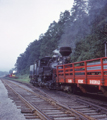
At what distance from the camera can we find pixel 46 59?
627 inches

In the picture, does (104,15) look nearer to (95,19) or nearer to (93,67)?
(95,19)

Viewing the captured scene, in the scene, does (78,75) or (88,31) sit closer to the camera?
(78,75)

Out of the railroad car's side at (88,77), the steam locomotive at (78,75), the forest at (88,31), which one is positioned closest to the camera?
the railroad car's side at (88,77)

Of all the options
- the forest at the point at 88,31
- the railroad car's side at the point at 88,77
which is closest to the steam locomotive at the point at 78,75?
the railroad car's side at the point at 88,77

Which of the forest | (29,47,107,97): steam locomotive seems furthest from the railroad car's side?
the forest

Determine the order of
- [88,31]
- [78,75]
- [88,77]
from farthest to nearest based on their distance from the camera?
[88,31] < [78,75] < [88,77]

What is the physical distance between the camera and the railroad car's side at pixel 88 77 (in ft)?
20.7

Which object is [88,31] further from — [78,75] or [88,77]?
[88,77]

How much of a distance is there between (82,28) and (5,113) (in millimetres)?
23711

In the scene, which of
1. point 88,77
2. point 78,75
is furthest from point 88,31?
point 88,77

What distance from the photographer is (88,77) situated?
733 cm

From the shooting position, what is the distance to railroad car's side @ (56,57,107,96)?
20.7ft

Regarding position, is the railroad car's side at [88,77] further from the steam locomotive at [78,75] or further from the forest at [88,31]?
the forest at [88,31]

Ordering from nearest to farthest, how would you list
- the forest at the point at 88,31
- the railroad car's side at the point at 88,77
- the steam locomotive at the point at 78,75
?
the railroad car's side at the point at 88,77, the steam locomotive at the point at 78,75, the forest at the point at 88,31
